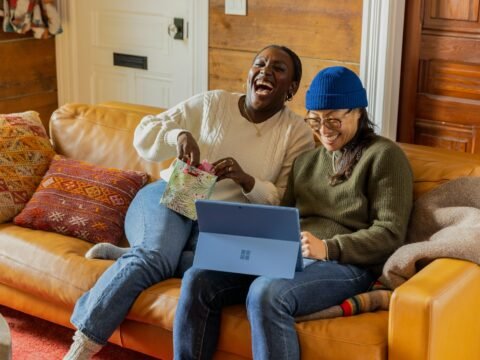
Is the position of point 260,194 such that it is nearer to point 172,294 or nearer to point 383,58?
point 172,294

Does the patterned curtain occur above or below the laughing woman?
above

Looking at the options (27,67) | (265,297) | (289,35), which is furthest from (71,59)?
(265,297)

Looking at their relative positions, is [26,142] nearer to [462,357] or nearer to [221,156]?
[221,156]

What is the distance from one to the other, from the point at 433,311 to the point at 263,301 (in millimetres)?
440

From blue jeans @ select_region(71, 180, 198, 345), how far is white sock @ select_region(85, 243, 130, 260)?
6 centimetres

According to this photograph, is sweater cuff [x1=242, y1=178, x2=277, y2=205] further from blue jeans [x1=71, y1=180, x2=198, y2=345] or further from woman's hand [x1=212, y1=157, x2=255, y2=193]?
Answer: blue jeans [x1=71, y1=180, x2=198, y2=345]

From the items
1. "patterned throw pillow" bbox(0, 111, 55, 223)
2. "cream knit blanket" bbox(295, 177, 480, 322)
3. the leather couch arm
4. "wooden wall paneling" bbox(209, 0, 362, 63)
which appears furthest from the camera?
"wooden wall paneling" bbox(209, 0, 362, 63)

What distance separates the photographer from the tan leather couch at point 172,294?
84.2 inches

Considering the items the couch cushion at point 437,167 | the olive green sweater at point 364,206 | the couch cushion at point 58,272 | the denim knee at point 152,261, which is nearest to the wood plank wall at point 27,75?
the couch cushion at point 58,272

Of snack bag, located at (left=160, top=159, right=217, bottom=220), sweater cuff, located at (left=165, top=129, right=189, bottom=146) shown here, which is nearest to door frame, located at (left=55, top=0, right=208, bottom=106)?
sweater cuff, located at (left=165, top=129, right=189, bottom=146)

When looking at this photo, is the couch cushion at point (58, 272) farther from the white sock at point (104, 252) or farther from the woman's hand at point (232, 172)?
the woman's hand at point (232, 172)

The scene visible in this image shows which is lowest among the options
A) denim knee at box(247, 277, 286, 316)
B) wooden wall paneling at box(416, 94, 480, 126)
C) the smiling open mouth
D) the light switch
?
denim knee at box(247, 277, 286, 316)

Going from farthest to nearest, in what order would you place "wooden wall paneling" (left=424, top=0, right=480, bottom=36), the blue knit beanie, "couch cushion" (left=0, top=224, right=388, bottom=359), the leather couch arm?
"wooden wall paneling" (left=424, top=0, right=480, bottom=36), the blue knit beanie, "couch cushion" (left=0, top=224, right=388, bottom=359), the leather couch arm

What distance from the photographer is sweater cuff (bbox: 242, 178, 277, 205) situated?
8.75ft
